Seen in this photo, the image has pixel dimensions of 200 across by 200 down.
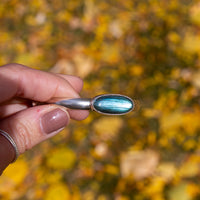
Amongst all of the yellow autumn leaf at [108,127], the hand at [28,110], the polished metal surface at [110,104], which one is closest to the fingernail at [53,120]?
the hand at [28,110]

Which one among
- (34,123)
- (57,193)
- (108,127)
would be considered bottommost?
(57,193)

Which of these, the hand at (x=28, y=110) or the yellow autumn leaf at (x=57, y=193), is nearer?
the hand at (x=28, y=110)

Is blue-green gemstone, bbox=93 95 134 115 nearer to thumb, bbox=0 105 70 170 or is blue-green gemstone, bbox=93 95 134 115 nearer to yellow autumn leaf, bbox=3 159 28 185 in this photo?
thumb, bbox=0 105 70 170

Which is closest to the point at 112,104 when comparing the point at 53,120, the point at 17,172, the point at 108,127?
the point at 53,120

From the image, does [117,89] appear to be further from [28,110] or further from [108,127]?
[28,110]

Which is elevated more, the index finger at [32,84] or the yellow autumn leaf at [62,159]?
the index finger at [32,84]

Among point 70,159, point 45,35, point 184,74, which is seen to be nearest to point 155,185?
point 70,159

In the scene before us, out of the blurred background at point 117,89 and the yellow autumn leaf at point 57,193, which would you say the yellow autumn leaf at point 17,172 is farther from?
the yellow autumn leaf at point 57,193

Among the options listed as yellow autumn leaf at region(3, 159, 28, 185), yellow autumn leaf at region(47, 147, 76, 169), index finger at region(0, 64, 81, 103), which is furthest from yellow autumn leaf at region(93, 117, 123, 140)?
index finger at region(0, 64, 81, 103)

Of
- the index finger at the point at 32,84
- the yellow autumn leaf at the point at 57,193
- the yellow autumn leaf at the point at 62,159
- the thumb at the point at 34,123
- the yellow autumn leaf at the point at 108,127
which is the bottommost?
the yellow autumn leaf at the point at 57,193
